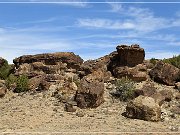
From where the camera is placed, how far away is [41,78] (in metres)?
34.8

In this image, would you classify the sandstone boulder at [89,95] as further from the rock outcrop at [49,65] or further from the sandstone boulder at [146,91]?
the rock outcrop at [49,65]

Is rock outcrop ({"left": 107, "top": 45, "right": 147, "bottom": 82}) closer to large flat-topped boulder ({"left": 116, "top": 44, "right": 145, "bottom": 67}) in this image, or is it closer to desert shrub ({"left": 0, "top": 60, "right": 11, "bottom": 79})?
large flat-topped boulder ({"left": 116, "top": 44, "right": 145, "bottom": 67})

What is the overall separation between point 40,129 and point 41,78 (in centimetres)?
1379

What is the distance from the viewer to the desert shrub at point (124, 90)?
28.8 meters

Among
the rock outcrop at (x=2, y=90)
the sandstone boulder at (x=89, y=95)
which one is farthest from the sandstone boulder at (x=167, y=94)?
the rock outcrop at (x=2, y=90)

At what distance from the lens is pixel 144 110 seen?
23.6 m

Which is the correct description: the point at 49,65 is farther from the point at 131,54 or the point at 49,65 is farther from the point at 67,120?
the point at 67,120

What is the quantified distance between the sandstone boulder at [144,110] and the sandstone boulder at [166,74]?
8.88 metres

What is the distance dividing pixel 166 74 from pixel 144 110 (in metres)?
10.1

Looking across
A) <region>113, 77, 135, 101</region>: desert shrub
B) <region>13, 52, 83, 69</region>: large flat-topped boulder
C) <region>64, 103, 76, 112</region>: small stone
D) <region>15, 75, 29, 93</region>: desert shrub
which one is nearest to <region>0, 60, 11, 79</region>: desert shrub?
<region>13, 52, 83, 69</region>: large flat-topped boulder

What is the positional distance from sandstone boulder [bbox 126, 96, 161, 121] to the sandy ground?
1.40 ft

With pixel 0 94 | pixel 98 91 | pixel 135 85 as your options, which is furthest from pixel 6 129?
pixel 135 85

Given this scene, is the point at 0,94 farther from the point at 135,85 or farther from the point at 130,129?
the point at 130,129

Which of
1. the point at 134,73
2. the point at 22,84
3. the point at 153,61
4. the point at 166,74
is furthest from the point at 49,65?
the point at 166,74
